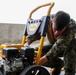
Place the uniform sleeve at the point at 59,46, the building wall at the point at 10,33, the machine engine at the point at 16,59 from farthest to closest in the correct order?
the building wall at the point at 10,33
the uniform sleeve at the point at 59,46
the machine engine at the point at 16,59

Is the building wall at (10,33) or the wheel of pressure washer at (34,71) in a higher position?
the wheel of pressure washer at (34,71)

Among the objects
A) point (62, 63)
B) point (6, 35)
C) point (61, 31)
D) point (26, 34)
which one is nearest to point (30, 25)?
A: point (26, 34)

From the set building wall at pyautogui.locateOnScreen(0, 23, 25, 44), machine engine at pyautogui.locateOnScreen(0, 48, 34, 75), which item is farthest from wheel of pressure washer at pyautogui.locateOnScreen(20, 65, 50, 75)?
building wall at pyautogui.locateOnScreen(0, 23, 25, 44)

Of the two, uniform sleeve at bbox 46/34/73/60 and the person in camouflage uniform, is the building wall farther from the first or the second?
uniform sleeve at bbox 46/34/73/60

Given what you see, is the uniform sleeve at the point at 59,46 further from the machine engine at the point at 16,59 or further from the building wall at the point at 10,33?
the building wall at the point at 10,33

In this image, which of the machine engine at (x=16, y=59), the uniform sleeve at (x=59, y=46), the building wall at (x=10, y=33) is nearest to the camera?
the machine engine at (x=16, y=59)

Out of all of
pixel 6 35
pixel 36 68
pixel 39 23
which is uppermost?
pixel 39 23

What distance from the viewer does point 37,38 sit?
2.98 m

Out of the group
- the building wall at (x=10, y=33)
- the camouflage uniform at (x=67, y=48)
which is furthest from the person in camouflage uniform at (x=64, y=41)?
the building wall at (x=10, y=33)

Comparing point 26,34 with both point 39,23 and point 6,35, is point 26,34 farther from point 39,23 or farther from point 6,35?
point 6,35

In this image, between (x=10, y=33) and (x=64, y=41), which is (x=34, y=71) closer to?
(x=64, y=41)

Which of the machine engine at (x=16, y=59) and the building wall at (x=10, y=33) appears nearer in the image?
the machine engine at (x=16, y=59)

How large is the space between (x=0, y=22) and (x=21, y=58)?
7223 millimetres

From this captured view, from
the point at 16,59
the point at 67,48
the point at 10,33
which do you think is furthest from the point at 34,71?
the point at 10,33
